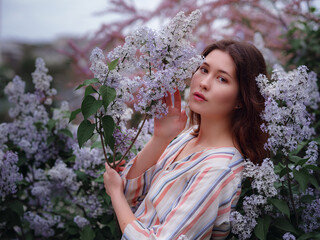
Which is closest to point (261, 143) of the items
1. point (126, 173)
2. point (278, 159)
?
point (278, 159)

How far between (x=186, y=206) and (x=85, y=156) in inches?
35.2

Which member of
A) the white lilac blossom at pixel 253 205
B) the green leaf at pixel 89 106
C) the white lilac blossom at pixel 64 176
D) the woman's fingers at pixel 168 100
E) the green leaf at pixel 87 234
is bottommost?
the green leaf at pixel 87 234

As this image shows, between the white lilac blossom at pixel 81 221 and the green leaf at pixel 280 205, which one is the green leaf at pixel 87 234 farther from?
the green leaf at pixel 280 205

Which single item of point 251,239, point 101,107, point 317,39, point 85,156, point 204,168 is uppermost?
point 317,39

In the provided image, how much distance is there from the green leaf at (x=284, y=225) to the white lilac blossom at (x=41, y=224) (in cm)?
139

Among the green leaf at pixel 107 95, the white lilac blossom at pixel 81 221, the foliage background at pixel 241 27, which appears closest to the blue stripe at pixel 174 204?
the green leaf at pixel 107 95

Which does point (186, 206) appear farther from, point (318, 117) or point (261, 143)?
point (318, 117)

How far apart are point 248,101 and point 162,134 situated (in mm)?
415

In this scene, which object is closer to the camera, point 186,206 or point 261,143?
point 186,206

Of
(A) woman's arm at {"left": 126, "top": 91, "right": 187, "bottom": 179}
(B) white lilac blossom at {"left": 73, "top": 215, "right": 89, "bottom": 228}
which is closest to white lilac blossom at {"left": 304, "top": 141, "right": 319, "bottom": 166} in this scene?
(A) woman's arm at {"left": 126, "top": 91, "right": 187, "bottom": 179}

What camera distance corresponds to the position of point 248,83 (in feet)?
4.99

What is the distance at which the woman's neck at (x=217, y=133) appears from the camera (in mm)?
1565

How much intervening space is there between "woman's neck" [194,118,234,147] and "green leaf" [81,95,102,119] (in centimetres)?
55

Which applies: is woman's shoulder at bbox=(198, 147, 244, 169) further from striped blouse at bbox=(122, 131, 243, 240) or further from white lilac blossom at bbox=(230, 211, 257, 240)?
white lilac blossom at bbox=(230, 211, 257, 240)
